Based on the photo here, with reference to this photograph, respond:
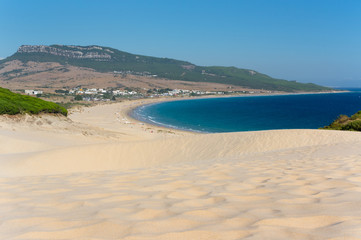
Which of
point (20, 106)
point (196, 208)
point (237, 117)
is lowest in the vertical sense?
point (237, 117)

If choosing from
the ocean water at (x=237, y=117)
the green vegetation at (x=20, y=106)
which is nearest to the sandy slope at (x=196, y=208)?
the green vegetation at (x=20, y=106)

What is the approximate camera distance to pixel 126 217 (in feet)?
8.82

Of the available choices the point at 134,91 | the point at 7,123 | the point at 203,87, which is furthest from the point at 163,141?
the point at 203,87

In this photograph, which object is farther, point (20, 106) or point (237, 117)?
point (237, 117)

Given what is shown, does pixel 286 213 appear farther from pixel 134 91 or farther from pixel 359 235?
pixel 134 91

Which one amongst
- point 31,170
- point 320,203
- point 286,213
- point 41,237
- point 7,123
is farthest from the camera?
point 7,123

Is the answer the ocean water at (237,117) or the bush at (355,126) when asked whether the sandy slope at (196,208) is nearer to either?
the bush at (355,126)

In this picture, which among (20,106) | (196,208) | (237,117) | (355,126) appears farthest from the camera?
(237,117)

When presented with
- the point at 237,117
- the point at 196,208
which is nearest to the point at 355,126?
the point at 196,208

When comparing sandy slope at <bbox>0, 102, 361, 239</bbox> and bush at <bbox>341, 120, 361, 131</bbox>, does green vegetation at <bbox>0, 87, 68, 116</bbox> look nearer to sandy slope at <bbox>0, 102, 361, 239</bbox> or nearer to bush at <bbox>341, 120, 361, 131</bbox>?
sandy slope at <bbox>0, 102, 361, 239</bbox>

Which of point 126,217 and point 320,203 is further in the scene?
point 320,203

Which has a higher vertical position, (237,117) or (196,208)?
(196,208)

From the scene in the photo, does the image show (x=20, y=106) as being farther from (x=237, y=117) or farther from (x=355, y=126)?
(x=237, y=117)

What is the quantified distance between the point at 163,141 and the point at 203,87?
166m
